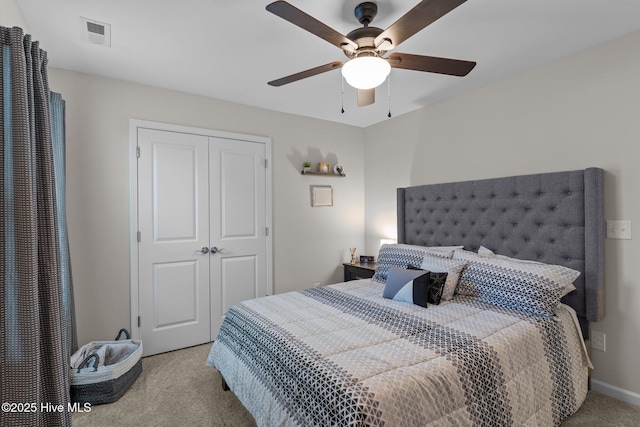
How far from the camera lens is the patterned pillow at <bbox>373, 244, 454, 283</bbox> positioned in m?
2.74

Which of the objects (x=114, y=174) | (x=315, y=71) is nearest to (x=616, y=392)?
(x=315, y=71)

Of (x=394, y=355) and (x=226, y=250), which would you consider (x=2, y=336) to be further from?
(x=226, y=250)

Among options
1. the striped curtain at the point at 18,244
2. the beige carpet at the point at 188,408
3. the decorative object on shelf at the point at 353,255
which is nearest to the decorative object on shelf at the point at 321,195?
the decorative object on shelf at the point at 353,255

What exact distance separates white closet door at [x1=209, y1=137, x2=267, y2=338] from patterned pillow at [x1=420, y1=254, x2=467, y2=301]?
1.78m

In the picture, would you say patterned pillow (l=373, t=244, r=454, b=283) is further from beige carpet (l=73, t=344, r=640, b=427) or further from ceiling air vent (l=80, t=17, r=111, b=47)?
ceiling air vent (l=80, t=17, r=111, b=47)

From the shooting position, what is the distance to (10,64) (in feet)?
3.75

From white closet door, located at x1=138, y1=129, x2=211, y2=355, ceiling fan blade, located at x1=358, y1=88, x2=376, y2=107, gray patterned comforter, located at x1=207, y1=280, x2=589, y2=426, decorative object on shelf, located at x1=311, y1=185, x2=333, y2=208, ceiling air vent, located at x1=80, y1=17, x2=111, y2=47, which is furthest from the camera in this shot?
decorative object on shelf, located at x1=311, y1=185, x2=333, y2=208

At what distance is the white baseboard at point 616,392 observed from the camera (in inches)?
82.9

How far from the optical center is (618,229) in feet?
7.06

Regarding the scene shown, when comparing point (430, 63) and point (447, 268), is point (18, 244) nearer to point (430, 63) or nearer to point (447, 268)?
point (430, 63)

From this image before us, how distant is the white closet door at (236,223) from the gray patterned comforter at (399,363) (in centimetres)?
104

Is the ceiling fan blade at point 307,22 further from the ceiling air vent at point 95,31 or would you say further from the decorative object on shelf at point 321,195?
the decorative object on shelf at point 321,195

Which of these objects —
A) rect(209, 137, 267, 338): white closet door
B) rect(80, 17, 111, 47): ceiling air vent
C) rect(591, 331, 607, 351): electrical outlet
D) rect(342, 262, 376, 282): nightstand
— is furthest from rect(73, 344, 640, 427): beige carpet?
rect(80, 17, 111, 47): ceiling air vent

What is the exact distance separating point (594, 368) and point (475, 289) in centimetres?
101
